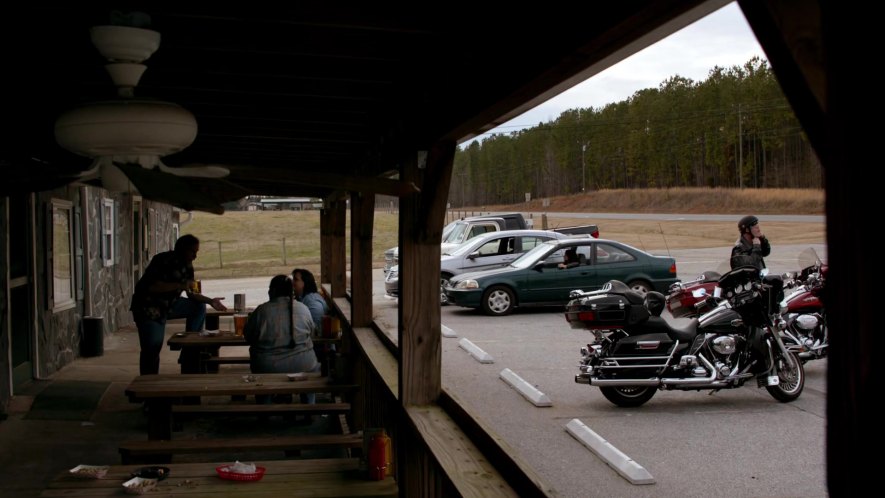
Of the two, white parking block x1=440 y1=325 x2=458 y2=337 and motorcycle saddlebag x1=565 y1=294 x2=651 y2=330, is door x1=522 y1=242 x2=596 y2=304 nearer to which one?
white parking block x1=440 y1=325 x2=458 y2=337

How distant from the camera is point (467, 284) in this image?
53.5 ft

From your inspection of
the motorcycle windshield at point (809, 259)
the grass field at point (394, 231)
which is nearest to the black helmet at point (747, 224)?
the motorcycle windshield at point (809, 259)

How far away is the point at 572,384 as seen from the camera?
9.77 metres

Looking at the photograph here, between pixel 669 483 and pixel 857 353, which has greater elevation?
pixel 857 353

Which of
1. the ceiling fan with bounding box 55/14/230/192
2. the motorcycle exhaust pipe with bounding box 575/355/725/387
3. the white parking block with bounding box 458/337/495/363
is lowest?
the white parking block with bounding box 458/337/495/363

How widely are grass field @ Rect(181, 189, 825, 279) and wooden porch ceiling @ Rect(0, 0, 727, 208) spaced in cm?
2516

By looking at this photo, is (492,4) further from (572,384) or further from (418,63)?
(572,384)

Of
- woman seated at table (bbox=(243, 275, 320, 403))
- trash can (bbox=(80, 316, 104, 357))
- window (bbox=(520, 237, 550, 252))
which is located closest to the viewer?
woman seated at table (bbox=(243, 275, 320, 403))

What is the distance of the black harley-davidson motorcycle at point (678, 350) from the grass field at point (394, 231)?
22.7 meters

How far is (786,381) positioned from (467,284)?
8.33m

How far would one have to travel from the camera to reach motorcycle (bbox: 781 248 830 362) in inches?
368

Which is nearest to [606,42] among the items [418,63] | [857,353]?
[857,353]

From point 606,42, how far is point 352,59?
218cm

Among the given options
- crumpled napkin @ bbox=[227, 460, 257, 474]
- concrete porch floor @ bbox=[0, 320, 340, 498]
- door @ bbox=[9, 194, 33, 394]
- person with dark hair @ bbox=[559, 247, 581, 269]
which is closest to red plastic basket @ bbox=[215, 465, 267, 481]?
crumpled napkin @ bbox=[227, 460, 257, 474]
